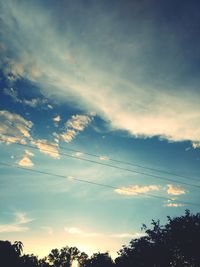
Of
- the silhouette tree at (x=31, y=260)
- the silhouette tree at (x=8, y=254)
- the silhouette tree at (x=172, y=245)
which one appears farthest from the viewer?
the silhouette tree at (x=31, y=260)

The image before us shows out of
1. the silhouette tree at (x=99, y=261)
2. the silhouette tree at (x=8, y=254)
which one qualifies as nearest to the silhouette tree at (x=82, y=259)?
the silhouette tree at (x=99, y=261)

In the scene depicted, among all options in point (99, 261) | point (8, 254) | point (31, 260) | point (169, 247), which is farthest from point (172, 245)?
point (31, 260)

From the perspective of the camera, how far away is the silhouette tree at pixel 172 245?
53.8 meters

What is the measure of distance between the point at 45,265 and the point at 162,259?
8189cm

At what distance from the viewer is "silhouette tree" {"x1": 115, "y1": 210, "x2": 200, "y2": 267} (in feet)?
176

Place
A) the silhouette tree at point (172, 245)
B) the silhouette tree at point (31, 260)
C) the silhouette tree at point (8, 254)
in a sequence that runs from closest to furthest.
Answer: the silhouette tree at point (172, 245)
the silhouette tree at point (8, 254)
the silhouette tree at point (31, 260)

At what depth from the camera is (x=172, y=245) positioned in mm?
56906

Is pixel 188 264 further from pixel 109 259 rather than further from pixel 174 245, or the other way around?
pixel 109 259

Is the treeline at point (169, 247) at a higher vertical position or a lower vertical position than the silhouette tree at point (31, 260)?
higher

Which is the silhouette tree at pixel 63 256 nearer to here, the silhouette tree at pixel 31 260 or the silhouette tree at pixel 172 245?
the silhouette tree at pixel 31 260

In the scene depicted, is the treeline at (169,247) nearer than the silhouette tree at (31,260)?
Yes

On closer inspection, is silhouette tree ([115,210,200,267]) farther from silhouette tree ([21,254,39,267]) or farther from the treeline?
silhouette tree ([21,254,39,267])

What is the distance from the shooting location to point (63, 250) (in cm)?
12400

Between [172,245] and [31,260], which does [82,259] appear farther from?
[172,245]
